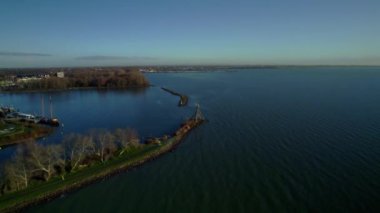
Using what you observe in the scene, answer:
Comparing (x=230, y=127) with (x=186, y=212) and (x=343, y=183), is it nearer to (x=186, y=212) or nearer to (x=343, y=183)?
(x=343, y=183)

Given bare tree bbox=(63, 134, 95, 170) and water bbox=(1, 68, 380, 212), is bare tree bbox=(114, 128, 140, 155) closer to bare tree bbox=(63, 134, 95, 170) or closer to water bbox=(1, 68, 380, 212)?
bare tree bbox=(63, 134, 95, 170)

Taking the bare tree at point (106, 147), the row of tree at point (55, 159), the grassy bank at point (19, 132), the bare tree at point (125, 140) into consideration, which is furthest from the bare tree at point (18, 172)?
the grassy bank at point (19, 132)

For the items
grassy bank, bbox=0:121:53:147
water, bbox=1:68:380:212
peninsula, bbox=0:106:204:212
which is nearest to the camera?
water, bbox=1:68:380:212

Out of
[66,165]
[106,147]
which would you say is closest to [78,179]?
[66,165]

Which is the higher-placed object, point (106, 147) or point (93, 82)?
point (93, 82)

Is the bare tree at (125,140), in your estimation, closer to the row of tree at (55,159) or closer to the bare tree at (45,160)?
the row of tree at (55,159)

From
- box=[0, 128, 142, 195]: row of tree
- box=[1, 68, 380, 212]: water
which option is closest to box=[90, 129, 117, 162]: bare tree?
box=[0, 128, 142, 195]: row of tree

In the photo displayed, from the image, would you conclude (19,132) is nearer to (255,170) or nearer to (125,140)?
(125,140)
